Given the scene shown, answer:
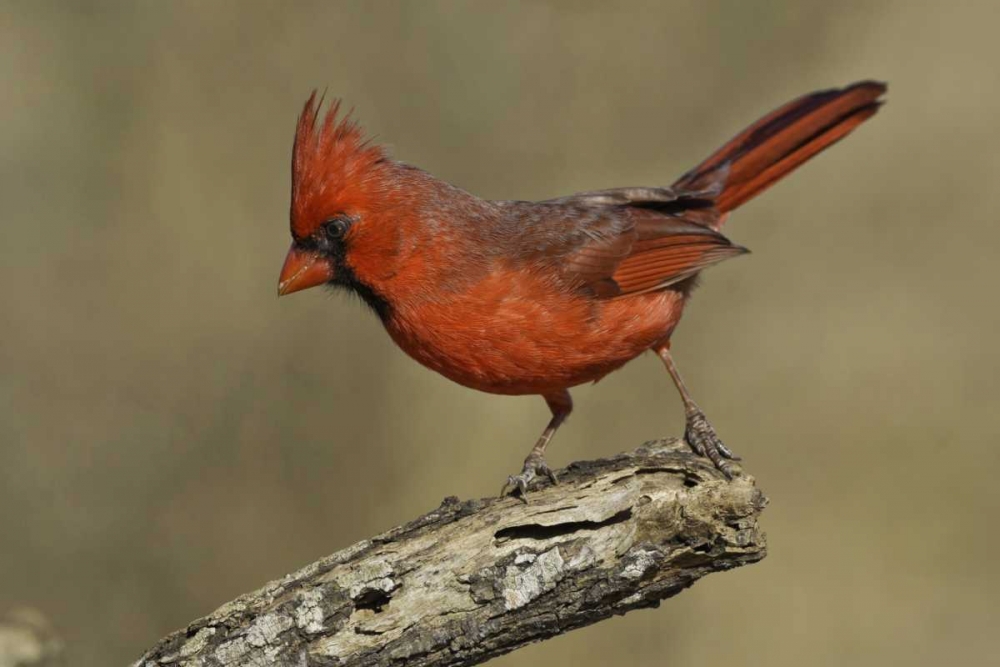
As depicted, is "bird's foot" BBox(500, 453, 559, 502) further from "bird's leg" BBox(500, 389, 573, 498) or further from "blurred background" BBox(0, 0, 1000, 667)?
"blurred background" BBox(0, 0, 1000, 667)

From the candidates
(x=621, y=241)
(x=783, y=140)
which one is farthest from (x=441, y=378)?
(x=783, y=140)

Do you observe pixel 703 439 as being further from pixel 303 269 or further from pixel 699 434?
pixel 303 269

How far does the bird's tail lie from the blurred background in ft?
4.92

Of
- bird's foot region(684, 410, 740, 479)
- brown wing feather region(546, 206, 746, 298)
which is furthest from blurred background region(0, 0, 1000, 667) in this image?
bird's foot region(684, 410, 740, 479)

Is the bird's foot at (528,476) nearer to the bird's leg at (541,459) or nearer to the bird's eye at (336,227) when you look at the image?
the bird's leg at (541,459)

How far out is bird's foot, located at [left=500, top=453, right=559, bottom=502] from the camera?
3742 millimetres

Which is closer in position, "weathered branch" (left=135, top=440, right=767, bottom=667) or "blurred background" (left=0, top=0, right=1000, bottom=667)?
"weathered branch" (left=135, top=440, right=767, bottom=667)

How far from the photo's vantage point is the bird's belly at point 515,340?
3838 mm

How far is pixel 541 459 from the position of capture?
404 cm

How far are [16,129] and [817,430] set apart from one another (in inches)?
159

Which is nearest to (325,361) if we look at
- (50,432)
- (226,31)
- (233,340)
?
(233,340)

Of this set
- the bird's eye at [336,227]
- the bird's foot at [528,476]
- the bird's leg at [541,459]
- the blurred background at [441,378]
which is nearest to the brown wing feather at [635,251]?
the bird's leg at [541,459]

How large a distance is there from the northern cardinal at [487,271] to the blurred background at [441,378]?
1.70 metres

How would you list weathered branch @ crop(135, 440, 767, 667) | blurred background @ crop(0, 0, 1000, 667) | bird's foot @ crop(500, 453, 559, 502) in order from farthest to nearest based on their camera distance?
blurred background @ crop(0, 0, 1000, 667), bird's foot @ crop(500, 453, 559, 502), weathered branch @ crop(135, 440, 767, 667)
